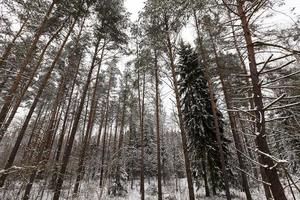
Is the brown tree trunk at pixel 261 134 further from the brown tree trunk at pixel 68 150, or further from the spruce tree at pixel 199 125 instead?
the spruce tree at pixel 199 125

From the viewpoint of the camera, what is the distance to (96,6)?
10.4m

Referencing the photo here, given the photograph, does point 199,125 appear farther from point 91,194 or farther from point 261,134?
point 261,134

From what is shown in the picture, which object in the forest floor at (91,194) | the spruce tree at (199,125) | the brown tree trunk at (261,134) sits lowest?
the forest floor at (91,194)

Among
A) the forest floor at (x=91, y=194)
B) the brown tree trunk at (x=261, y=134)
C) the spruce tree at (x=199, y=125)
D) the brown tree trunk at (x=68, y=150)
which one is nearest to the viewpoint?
the brown tree trunk at (x=261, y=134)

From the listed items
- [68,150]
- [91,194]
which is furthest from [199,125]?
[91,194]

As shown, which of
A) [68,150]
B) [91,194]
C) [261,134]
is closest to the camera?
[261,134]

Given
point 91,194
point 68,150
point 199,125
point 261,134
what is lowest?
point 91,194

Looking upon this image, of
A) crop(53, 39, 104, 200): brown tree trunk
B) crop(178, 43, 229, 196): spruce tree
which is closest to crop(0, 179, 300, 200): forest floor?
crop(53, 39, 104, 200): brown tree trunk

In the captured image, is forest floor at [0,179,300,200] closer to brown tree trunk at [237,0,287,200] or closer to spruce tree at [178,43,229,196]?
spruce tree at [178,43,229,196]

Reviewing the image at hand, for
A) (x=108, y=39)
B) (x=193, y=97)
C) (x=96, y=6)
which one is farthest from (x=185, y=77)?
(x=96, y=6)

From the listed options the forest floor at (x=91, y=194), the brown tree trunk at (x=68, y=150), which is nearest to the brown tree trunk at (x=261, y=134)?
the forest floor at (x=91, y=194)

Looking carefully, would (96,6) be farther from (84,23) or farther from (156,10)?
(156,10)

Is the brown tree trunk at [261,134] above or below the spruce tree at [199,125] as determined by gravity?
below

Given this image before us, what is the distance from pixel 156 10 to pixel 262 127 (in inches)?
361
